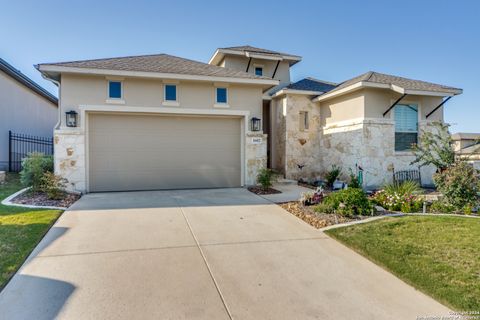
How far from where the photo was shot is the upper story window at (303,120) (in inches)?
520

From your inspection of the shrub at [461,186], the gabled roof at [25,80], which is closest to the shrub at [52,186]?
the gabled roof at [25,80]

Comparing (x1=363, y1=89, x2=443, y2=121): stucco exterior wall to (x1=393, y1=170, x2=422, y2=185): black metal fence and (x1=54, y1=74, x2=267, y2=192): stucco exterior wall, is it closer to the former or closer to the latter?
(x1=393, y1=170, x2=422, y2=185): black metal fence

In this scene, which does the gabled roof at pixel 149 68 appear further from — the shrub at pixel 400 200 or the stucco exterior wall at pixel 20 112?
the shrub at pixel 400 200

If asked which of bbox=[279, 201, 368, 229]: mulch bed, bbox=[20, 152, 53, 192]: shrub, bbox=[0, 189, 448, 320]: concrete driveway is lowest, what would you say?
bbox=[0, 189, 448, 320]: concrete driveway

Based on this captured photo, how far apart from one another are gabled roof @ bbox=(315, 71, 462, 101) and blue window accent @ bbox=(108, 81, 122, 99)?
8.29 meters

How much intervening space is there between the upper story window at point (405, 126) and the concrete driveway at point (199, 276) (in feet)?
25.9

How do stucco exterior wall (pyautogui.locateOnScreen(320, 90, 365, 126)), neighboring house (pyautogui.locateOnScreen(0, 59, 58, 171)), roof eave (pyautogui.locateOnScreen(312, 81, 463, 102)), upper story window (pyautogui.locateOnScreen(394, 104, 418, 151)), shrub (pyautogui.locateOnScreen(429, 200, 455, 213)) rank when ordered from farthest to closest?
neighboring house (pyautogui.locateOnScreen(0, 59, 58, 171)), upper story window (pyautogui.locateOnScreen(394, 104, 418, 151)), stucco exterior wall (pyautogui.locateOnScreen(320, 90, 365, 126)), roof eave (pyautogui.locateOnScreen(312, 81, 463, 102)), shrub (pyautogui.locateOnScreen(429, 200, 455, 213))

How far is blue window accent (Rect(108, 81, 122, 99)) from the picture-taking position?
32.9 feet

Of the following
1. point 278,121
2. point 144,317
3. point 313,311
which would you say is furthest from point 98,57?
point 313,311

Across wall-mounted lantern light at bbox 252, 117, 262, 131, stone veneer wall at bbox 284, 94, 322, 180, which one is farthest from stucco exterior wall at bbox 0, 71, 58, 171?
stone veneer wall at bbox 284, 94, 322, 180

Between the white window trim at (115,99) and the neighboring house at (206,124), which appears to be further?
the white window trim at (115,99)

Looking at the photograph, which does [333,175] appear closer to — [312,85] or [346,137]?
[346,137]

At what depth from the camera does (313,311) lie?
308 centimetres

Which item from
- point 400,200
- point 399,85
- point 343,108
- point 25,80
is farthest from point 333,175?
point 25,80
